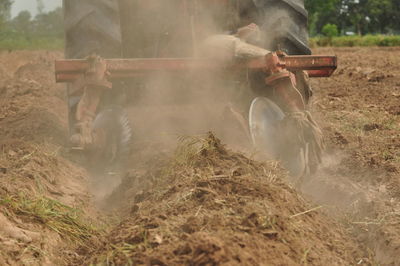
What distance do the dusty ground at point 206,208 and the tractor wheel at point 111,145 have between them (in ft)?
0.49

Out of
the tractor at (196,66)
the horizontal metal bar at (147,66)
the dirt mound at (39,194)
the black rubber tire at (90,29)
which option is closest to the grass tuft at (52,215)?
the dirt mound at (39,194)

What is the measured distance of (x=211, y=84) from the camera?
5008 mm

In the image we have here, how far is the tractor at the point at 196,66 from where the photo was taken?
14.5 feet

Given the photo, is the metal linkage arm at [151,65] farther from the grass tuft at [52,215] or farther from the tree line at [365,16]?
the tree line at [365,16]

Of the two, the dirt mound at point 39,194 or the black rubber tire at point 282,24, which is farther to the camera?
the black rubber tire at point 282,24

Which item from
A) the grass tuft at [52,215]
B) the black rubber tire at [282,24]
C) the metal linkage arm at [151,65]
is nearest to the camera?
the grass tuft at [52,215]

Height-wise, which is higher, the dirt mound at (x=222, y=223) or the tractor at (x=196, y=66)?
the tractor at (x=196, y=66)

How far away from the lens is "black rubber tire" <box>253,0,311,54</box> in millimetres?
5324

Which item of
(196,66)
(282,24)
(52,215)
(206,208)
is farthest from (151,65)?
(206,208)

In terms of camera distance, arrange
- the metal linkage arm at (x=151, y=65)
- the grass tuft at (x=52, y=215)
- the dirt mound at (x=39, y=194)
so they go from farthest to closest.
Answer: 1. the metal linkage arm at (x=151, y=65)
2. the grass tuft at (x=52, y=215)
3. the dirt mound at (x=39, y=194)

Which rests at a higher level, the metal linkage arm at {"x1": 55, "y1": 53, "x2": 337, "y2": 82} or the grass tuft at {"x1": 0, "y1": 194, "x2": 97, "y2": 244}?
the metal linkage arm at {"x1": 55, "y1": 53, "x2": 337, "y2": 82}

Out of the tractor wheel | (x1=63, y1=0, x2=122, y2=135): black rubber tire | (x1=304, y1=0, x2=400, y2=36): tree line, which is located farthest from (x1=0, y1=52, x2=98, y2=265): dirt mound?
(x1=304, y1=0, x2=400, y2=36): tree line

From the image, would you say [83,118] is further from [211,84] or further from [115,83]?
[211,84]

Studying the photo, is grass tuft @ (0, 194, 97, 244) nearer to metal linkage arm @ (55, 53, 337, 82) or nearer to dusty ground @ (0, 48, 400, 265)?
dusty ground @ (0, 48, 400, 265)
